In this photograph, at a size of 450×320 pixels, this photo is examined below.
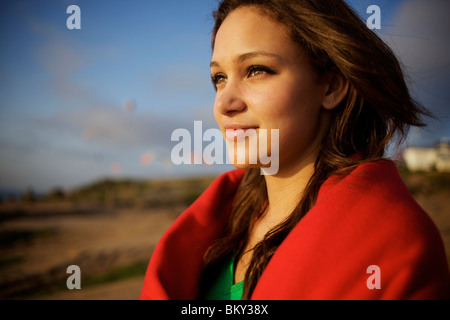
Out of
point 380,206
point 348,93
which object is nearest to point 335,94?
point 348,93

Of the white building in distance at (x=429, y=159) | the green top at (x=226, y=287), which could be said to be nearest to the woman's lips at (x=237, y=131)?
the green top at (x=226, y=287)

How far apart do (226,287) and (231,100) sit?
3.48 ft

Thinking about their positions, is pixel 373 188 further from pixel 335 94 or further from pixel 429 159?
pixel 429 159

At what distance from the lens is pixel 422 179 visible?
23.4 m

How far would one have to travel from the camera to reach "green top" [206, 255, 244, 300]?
167 cm

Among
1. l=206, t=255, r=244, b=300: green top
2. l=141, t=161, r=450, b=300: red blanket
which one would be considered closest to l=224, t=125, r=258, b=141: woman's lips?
l=141, t=161, r=450, b=300: red blanket

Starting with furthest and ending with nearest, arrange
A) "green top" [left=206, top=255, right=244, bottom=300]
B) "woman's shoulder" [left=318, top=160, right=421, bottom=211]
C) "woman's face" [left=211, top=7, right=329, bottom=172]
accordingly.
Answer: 1. "green top" [left=206, top=255, right=244, bottom=300]
2. "woman's face" [left=211, top=7, right=329, bottom=172]
3. "woman's shoulder" [left=318, top=160, right=421, bottom=211]

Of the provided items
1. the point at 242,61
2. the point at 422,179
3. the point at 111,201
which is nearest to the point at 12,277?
the point at 242,61

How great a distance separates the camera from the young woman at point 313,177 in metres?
1.16

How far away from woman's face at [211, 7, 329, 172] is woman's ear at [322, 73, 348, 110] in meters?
0.04

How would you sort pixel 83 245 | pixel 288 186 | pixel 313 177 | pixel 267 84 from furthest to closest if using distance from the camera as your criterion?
1. pixel 83 245
2. pixel 288 186
3. pixel 313 177
4. pixel 267 84

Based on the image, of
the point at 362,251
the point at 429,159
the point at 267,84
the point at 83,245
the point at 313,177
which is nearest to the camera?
the point at 362,251

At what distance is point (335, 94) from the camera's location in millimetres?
1710

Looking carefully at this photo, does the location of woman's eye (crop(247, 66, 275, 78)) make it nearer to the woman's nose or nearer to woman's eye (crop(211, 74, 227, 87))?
the woman's nose
